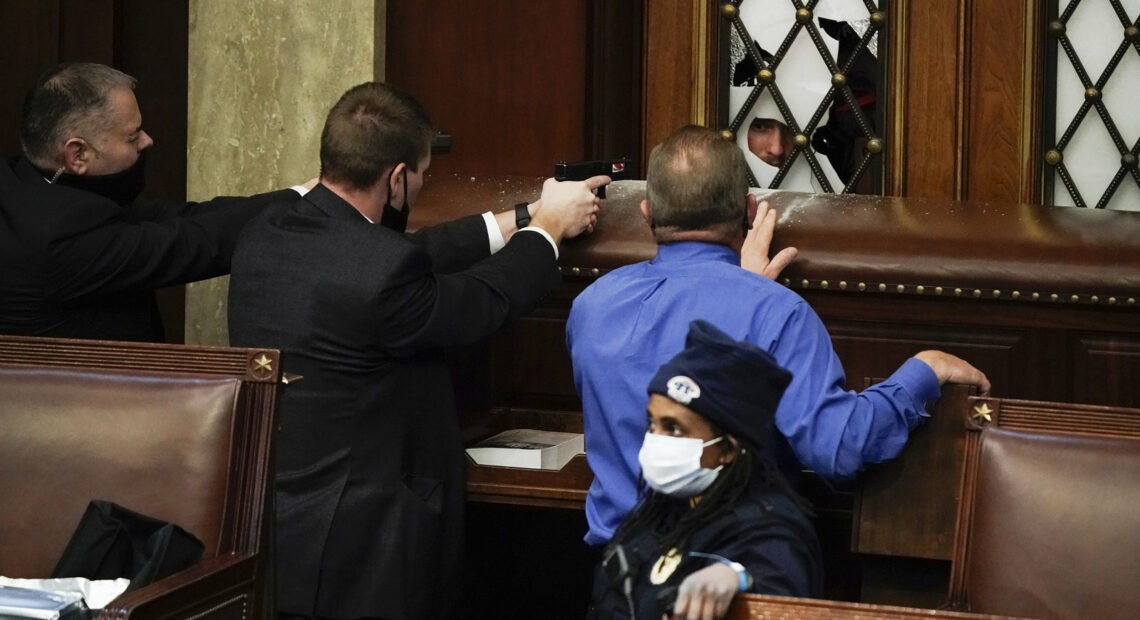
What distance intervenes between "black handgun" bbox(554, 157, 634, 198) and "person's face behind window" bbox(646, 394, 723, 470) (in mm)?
1145

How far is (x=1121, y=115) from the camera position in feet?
13.5

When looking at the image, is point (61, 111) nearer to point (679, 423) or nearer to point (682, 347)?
point (682, 347)

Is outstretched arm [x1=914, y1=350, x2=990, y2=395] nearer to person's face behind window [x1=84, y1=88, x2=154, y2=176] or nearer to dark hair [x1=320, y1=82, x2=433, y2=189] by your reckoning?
dark hair [x1=320, y1=82, x2=433, y2=189]

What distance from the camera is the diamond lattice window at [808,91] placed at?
4.21 m

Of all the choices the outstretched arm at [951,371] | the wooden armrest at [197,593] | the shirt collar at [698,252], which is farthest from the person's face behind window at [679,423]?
the wooden armrest at [197,593]

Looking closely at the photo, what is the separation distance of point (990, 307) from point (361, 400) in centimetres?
132

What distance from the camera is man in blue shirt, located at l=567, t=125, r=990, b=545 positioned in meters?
2.40

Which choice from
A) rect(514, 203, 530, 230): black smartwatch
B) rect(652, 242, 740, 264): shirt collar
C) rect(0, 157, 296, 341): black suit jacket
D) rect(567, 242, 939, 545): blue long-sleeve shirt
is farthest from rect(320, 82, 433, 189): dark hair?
rect(652, 242, 740, 264): shirt collar

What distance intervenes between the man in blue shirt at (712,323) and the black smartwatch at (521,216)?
605 mm

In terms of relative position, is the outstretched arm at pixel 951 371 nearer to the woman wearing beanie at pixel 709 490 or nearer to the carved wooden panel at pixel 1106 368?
the woman wearing beanie at pixel 709 490

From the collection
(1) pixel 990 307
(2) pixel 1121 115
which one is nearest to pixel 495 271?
(1) pixel 990 307

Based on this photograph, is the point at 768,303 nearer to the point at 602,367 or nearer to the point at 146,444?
the point at 602,367

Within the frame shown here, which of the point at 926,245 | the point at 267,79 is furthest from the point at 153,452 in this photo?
the point at 267,79

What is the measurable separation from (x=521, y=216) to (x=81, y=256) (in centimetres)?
91
